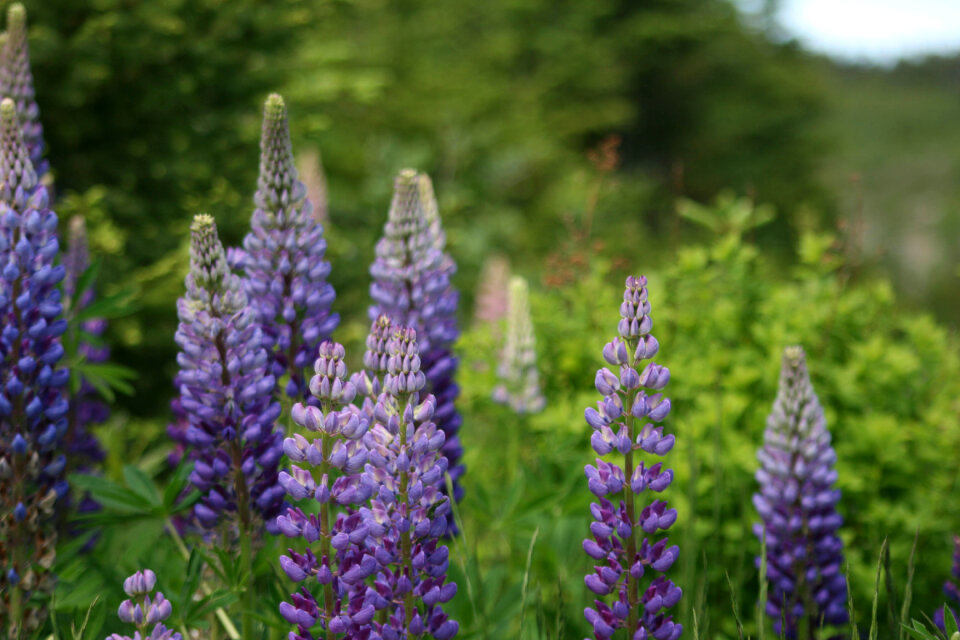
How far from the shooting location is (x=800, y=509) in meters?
2.33

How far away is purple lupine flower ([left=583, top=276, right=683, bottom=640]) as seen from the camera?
167 centimetres

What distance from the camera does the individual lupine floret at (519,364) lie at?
346 centimetres

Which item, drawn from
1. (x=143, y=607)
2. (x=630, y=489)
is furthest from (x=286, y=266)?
(x=630, y=489)

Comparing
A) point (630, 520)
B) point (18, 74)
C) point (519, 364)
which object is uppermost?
point (18, 74)

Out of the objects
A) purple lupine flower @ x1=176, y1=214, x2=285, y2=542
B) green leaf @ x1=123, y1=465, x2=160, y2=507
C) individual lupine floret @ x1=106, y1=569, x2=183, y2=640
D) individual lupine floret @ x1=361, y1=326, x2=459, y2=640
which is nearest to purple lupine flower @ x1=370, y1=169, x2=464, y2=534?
purple lupine flower @ x1=176, y1=214, x2=285, y2=542

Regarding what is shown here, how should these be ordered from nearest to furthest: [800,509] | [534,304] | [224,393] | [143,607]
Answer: [143,607] → [224,393] → [800,509] → [534,304]

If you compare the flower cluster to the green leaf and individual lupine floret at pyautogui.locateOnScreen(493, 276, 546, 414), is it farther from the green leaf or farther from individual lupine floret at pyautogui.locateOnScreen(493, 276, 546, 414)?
Answer: individual lupine floret at pyautogui.locateOnScreen(493, 276, 546, 414)

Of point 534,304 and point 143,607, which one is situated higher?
point 534,304

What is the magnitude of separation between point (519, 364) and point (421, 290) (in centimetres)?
106

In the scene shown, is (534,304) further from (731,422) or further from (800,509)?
(800,509)

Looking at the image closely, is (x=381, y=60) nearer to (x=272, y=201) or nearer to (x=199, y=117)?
(x=199, y=117)

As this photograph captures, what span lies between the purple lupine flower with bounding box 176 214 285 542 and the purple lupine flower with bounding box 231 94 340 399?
4.4 inches

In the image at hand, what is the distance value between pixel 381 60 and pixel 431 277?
10558mm

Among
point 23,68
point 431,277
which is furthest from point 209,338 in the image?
point 23,68
